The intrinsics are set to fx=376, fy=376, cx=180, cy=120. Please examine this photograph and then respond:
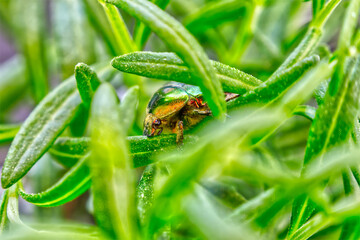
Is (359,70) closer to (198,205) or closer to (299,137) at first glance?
(198,205)

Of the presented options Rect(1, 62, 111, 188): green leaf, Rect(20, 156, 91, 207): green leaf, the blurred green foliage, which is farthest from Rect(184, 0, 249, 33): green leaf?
Rect(20, 156, 91, 207): green leaf

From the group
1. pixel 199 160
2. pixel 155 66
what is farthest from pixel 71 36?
pixel 199 160

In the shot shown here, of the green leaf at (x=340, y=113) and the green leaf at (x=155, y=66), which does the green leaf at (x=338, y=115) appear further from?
the green leaf at (x=155, y=66)

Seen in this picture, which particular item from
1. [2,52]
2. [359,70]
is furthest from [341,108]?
[2,52]

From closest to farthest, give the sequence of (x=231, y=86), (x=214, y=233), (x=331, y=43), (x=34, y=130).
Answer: (x=214, y=233)
(x=231, y=86)
(x=34, y=130)
(x=331, y=43)

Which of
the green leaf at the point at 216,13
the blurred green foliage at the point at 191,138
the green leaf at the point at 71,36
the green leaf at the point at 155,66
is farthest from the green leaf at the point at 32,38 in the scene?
the green leaf at the point at 155,66

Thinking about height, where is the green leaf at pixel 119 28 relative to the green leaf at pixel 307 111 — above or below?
above
